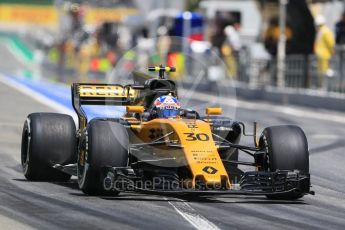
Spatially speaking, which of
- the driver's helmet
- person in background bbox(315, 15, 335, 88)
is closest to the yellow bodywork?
the driver's helmet

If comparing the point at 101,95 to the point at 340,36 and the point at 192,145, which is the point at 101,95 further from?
the point at 340,36

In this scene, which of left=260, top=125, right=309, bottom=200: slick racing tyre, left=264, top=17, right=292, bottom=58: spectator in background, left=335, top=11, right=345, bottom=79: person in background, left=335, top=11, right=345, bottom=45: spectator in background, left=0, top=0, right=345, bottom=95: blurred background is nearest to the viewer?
left=260, top=125, right=309, bottom=200: slick racing tyre

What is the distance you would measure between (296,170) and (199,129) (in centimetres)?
102

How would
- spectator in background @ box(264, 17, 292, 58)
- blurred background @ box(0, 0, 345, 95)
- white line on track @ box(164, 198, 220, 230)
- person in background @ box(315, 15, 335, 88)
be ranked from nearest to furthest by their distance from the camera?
white line on track @ box(164, 198, 220, 230)
person in background @ box(315, 15, 335, 88)
blurred background @ box(0, 0, 345, 95)
spectator in background @ box(264, 17, 292, 58)

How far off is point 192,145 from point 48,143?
76.2 inches

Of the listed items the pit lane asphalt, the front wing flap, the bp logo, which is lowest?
the pit lane asphalt

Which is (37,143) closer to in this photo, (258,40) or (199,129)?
(199,129)

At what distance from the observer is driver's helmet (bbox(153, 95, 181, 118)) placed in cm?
1187

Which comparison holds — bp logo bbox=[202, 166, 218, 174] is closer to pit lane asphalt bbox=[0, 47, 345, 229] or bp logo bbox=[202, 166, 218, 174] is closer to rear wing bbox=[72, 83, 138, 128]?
pit lane asphalt bbox=[0, 47, 345, 229]

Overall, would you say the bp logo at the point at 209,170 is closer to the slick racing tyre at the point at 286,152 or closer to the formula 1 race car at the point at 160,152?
the formula 1 race car at the point at 160,152

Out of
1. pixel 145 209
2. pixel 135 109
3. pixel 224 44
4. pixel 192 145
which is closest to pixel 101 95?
pixel 135 109

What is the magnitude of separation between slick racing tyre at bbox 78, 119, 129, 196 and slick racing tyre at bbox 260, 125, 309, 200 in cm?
149

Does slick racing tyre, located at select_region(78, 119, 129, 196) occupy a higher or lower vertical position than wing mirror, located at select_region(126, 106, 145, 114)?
lower

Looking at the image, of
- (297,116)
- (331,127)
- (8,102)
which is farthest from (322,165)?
(8,102)
